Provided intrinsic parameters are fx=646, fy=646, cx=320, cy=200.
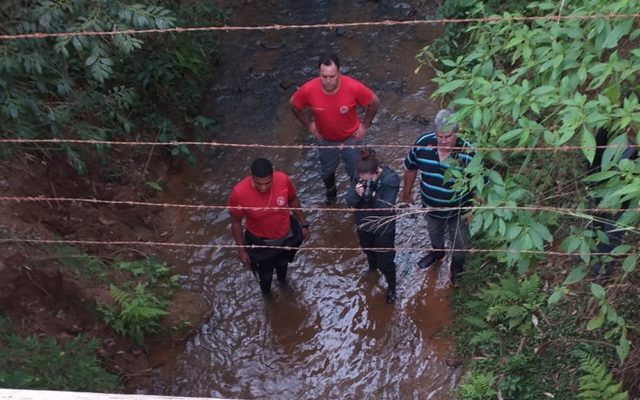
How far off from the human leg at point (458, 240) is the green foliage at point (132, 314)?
264 centimetres

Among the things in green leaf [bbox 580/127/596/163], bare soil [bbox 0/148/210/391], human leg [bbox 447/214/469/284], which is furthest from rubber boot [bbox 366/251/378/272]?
green leaf [bbox 580/127/596/163]

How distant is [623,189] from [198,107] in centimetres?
643

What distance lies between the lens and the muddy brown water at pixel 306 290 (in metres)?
5.59

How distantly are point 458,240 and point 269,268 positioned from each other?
5.54 feet

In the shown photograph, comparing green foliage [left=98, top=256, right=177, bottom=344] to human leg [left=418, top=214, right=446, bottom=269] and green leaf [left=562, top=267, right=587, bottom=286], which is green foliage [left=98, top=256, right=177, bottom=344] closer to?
human leg [left=418, top=214, right=446, bottom=269]

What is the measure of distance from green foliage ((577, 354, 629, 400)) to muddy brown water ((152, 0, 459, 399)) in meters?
1.17

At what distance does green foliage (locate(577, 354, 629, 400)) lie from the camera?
431 centimetres

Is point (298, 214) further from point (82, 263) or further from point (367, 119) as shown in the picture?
point (82, 263)

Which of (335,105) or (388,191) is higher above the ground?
(335,105)

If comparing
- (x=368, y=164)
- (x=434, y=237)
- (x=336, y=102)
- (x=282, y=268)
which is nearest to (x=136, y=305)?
(x=282, y=268)

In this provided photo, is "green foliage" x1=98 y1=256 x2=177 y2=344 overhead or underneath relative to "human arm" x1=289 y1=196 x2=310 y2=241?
underneath

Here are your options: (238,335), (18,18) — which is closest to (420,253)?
(238,335)

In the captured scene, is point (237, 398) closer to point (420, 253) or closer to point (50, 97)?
point (420, 253)

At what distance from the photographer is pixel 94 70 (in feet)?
15.9
